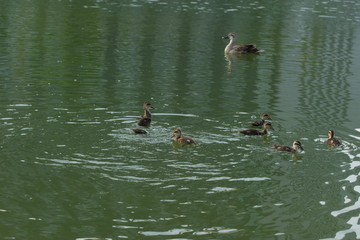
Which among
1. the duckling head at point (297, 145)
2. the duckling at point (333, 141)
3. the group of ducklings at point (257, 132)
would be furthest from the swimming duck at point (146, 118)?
the duckling at point (333, 141)

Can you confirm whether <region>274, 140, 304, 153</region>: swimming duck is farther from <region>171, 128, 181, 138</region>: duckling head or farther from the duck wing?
the duck wing

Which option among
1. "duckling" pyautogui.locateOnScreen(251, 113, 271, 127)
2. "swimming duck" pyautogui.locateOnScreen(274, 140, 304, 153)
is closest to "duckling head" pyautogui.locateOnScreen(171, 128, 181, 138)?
"swimming duck" pyautogui.locateOnScreen(274, 140, 304, 153)

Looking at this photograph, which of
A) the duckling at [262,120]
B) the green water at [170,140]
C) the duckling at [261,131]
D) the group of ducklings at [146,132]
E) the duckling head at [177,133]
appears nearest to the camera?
the green water at [170,140]

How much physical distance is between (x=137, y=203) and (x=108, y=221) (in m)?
0.83

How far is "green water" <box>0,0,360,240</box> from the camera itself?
431 inches

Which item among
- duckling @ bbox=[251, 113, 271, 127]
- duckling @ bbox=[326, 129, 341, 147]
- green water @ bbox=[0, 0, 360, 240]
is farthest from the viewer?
duckling @ bbox=[251, 113, 271, 127]

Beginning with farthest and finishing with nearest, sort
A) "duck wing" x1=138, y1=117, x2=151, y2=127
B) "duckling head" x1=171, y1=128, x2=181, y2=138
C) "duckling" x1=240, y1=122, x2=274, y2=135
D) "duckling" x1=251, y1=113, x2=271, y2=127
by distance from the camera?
"duckling" x1=251, y1=113, x2=271, y2=127, "duck wing" x1=138, y1=117, x2=151, y2=127, "duckling" x1=240, y1=122, x2=274, y2=135, "duckling head" x1=171, y1=128, x2=181, y2=138

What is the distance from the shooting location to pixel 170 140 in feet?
49.0

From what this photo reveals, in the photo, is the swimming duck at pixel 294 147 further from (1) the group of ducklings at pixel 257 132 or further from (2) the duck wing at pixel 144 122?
(2) the duck wing at pixel 144 122

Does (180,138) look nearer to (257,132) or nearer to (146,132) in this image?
(146,132)

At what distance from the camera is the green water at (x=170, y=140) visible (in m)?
10.9

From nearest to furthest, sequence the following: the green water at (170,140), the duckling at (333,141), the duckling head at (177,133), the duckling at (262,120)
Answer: the green water at (170,140) → the duckling head at (177,133) → the duckling at (333,141) → the duckling at (262,120)

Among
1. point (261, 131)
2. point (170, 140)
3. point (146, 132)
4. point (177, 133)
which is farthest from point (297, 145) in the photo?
point (146, 132)

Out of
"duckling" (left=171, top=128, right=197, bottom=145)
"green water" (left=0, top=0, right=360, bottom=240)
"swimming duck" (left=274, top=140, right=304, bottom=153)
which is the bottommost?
"green water" (left=0, top=0, right=360, bottom=240)
